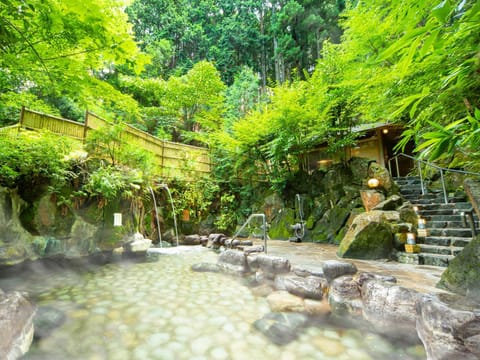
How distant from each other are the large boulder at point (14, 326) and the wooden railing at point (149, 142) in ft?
17.3

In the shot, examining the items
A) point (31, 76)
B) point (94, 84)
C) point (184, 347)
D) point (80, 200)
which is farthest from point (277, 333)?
point (80, 200)

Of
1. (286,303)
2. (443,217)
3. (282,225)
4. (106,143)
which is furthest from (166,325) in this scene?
(282,225)

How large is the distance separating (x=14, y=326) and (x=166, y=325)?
1.37 metres

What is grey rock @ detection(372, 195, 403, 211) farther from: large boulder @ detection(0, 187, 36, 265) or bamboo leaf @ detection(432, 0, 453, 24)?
large boulder @ detection(0, 187, 36, 265)

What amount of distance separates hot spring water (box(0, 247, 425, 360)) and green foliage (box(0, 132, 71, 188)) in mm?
2046

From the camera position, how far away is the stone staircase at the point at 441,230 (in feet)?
12.8

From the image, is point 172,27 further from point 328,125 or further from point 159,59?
point 328,125

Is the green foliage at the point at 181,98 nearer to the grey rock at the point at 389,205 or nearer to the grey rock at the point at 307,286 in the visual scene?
the grey rock at the point at 389,205

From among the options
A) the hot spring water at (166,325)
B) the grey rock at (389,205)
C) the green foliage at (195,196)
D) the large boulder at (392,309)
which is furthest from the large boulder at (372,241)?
the green foliage at (195,196)

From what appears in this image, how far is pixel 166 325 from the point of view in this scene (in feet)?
Result: 8.45

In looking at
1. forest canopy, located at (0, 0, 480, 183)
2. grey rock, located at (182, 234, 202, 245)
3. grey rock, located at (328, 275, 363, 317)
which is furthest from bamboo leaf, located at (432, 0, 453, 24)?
grey rock, located at (182, 234, 202, 245)

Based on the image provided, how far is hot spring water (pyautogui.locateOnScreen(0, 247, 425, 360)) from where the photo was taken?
2084mm

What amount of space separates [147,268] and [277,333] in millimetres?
3658

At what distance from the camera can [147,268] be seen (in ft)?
16.4
